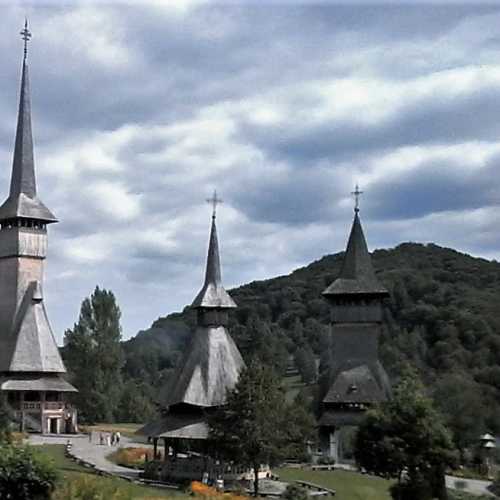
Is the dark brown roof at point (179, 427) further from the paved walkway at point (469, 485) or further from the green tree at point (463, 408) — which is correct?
the green tree at point (463, 408)

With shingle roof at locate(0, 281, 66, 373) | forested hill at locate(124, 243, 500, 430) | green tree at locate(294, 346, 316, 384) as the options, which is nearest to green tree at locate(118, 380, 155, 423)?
forested hill at locate(124, 243, 500, 430)

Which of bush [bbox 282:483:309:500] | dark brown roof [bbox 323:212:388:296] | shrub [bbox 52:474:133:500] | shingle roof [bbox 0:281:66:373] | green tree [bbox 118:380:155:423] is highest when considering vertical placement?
dark brown roof [bbox 323:212:388:296]

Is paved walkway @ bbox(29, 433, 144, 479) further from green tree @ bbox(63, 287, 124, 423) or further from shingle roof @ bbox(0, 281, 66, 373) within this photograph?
green tree @ bbox(63, 287, 124, 423)

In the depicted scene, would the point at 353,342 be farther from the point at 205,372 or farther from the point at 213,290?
the point at 205,372

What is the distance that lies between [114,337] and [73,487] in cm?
4668

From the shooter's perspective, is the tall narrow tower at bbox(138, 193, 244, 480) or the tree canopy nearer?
the tall narrow tower at bbox(138, 193, 244, 480)

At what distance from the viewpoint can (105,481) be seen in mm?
28359

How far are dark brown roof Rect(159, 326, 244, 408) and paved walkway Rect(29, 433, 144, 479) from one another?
3.87 meters

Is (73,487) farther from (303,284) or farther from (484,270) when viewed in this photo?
(303,284)

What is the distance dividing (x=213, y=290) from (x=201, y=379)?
188 inches

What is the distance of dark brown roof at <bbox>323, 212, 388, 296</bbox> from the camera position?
6069 cm

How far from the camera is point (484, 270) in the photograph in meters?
128

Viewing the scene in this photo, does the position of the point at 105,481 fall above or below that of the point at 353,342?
below

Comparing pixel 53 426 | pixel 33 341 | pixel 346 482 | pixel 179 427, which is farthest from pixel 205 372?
pixel 33 341
